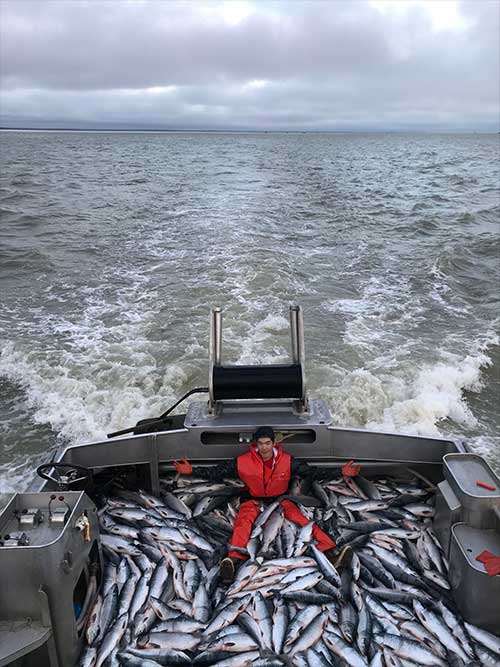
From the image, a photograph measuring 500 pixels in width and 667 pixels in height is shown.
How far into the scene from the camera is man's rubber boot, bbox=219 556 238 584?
4.71 metres

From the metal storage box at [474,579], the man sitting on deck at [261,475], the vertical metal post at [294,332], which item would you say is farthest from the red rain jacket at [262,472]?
the metal storage box at [474,579]

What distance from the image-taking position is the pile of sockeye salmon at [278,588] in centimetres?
404

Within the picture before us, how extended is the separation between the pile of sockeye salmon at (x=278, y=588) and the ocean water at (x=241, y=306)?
4140 millimetres

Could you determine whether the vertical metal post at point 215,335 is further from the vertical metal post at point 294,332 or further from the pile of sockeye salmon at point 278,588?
the pile of sockeye salmon at point 278,588

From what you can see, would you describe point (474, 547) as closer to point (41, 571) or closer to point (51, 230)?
point (41, 571)

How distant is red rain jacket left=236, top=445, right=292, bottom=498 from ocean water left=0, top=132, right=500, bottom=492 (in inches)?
177

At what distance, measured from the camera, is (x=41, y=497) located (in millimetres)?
4328

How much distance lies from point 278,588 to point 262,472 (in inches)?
46.6

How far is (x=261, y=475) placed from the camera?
18.2 feet

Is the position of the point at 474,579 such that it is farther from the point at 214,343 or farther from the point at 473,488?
the point at 214,343

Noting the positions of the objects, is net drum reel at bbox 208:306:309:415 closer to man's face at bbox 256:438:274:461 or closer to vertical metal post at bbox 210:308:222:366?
vertical metal post at bbox 210:308:222:366

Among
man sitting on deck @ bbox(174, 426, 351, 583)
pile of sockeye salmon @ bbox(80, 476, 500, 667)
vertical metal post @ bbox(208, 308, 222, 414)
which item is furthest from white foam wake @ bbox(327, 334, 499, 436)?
vertical metal post @ bbox(208, 308, 222, 414)

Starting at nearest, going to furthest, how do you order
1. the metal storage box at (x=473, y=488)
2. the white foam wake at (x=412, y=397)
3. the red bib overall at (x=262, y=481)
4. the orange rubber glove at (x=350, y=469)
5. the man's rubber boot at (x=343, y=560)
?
the metal storage box at (x=473, y=488) < the man's rubber boot at (x=343, y=560) < the red bib overall at (x=262, y=481) < the orange rubber glove at (x=350, y=469) < the white foam wake at (x=412, y=397)

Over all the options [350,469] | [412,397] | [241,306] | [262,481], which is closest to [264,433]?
[262,481]
